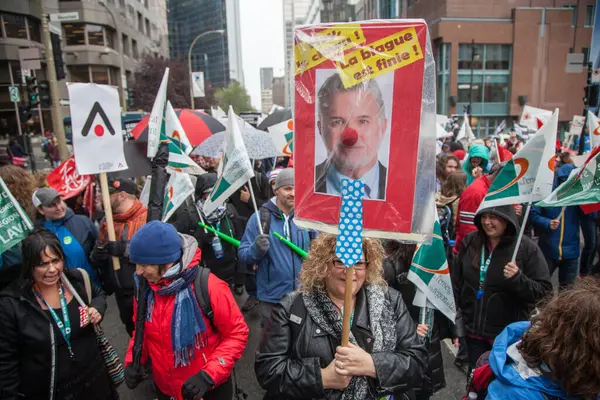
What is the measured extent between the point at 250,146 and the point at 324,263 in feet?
15.0

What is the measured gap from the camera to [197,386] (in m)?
2.39

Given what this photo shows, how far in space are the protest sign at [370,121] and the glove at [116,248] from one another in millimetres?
2281

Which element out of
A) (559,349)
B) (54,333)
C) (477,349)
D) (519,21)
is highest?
(519,21)

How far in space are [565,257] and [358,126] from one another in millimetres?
4649

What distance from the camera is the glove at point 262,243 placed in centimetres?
359

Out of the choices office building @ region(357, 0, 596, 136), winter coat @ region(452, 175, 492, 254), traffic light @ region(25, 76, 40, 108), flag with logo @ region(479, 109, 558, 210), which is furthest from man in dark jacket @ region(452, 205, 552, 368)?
office building @ region(357, 0, 596, 136)

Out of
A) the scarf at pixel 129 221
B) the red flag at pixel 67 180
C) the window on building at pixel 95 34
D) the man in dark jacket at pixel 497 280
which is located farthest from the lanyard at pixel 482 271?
the window on building at pixel 95 34

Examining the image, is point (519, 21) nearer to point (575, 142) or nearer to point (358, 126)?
point (575, 142)

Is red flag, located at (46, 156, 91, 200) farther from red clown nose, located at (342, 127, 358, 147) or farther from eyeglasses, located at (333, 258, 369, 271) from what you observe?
red clown nose, located at (342, 127, 358, 147)

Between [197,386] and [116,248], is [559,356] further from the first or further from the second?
[116,248]

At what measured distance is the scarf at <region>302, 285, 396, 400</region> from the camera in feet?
6.88

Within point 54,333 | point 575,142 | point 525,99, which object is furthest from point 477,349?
point 525,99

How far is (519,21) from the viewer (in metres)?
40.3

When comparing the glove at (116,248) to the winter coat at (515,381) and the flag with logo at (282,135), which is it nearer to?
the winter coat at (515,381)
